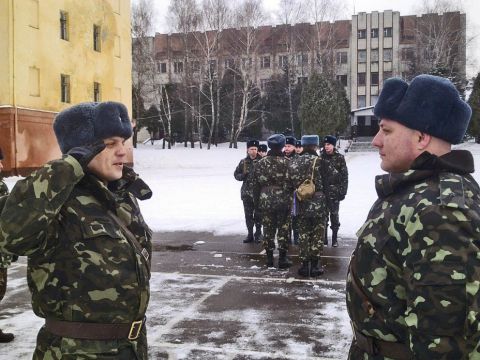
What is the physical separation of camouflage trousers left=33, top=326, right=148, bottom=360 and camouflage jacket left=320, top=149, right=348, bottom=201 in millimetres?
7085

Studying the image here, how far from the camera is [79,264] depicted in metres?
2.19

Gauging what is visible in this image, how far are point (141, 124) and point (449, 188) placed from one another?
4377cm

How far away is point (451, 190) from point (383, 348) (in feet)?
2.07

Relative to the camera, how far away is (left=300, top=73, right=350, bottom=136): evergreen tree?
39406 millimetres

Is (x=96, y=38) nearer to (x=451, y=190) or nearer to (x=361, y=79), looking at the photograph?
(x=451, y=190)

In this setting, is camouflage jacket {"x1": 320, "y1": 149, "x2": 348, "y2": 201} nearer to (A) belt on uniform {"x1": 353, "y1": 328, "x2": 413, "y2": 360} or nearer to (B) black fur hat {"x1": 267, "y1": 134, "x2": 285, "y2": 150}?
(B) black fur hat {"x1": 267, "y1": 134, "x2": 285, "y2": 150}

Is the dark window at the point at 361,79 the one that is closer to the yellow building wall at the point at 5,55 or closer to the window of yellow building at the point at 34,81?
the window of yellow building at the point at 34,81

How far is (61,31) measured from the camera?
25.6 metres

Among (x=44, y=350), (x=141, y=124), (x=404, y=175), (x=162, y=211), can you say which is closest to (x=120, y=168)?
(x=44, y=350)

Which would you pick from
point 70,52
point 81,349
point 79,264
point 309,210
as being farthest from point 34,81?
point 81,349

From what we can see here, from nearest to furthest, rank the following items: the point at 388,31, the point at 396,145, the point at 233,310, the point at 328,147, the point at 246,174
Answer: the point at 396,145
the point at 233,310
the point at 328,147
the point at 246,174
the point at 388,31

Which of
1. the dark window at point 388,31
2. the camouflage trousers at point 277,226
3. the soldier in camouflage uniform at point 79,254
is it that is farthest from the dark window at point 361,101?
the soldier in camouflage uniform at point 79,254

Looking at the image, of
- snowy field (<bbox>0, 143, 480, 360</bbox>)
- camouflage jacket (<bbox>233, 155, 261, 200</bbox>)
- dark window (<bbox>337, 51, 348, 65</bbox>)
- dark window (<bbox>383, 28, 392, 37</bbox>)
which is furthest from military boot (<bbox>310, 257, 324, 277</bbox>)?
dark window (<bbox>383, 28, 392, 37</bbox>)

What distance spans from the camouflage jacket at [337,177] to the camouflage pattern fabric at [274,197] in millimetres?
1389
